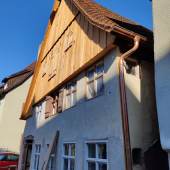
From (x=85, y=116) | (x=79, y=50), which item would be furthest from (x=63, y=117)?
(x=79, y=50)

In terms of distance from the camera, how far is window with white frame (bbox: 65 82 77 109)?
839cm

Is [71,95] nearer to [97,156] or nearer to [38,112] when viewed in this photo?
[97,156]

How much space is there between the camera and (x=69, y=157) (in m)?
7.57

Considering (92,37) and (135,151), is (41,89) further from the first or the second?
(135,151)

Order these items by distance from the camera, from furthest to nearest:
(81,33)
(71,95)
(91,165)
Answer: (71,95) → (81,33) → (91,165)

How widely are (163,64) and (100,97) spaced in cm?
252

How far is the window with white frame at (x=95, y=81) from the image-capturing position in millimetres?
6782

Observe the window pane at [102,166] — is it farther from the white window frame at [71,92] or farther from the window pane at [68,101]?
the window pane at [68,101]

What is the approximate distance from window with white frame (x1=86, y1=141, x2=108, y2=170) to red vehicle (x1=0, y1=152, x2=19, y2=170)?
32.9 feet

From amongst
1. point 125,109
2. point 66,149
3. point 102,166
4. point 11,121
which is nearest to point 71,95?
point 66,149

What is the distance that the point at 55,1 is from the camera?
12617mm

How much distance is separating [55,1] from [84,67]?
6713 mm

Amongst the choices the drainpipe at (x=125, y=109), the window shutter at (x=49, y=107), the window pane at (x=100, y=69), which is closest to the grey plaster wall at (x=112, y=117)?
the drainpipe at (x=125, y=109)

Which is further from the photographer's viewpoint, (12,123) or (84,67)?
(12,123)
